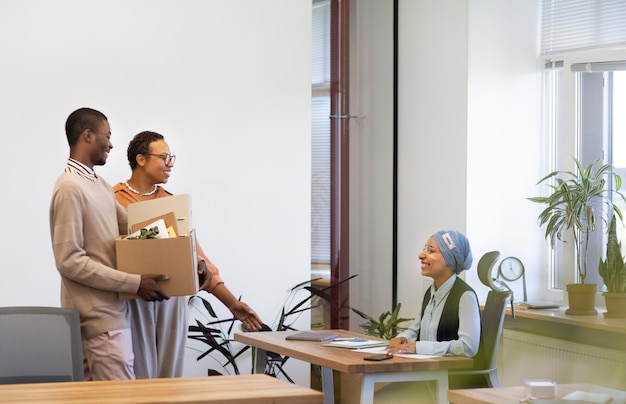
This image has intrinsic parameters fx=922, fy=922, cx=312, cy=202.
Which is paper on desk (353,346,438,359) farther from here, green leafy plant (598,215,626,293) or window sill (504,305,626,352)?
green leafy plant (598,215,626,293)

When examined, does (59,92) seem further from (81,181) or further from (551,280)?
(551,280)

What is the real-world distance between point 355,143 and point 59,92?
206 centimetres

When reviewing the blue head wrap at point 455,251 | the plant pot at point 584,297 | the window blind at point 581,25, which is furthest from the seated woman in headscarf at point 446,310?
the window blind at point 581,25

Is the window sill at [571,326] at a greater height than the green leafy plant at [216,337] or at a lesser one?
greater

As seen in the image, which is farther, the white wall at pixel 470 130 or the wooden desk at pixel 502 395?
the white wall at pixel 470 130

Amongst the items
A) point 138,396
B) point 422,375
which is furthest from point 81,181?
point 422,375

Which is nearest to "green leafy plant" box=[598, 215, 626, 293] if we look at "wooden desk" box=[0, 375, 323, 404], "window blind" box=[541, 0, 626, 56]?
"window blind" box=[541, 0, 626, 56]

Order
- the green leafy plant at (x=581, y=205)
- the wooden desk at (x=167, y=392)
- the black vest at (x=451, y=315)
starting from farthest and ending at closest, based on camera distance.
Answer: the green leafy plant at (x=581, y=205)
the black vest at (x=451, y=315)
the wooden desk at (x=167, y=392)

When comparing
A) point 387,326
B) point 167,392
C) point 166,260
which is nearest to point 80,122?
point 166,260

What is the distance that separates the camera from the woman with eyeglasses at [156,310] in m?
3.38

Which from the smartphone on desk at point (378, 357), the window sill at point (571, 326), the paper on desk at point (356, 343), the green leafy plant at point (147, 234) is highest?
the green leafy plant at point (147, 234)

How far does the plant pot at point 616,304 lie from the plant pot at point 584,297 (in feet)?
0.55

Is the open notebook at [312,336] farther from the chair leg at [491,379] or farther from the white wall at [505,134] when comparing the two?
the white wall at [505,134]

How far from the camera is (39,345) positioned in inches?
115
